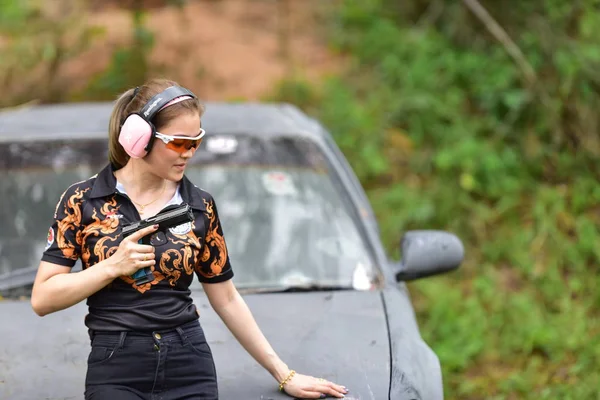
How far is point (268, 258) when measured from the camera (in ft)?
12.0

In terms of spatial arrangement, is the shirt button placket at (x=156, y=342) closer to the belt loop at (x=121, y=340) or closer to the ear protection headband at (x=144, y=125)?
the belt loop at (x=121, y=340)

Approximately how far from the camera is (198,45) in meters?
9.89

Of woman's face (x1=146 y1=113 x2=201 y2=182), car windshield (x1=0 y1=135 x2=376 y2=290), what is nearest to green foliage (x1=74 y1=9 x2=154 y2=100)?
car windshield (x1=0 y1=135 x2=376 y2=290)

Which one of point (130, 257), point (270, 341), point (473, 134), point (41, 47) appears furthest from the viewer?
point (41, 47)

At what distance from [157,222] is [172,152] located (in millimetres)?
196

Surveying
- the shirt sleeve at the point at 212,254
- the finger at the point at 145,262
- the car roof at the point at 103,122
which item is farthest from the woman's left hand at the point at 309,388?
the car roof at the point at 103,122

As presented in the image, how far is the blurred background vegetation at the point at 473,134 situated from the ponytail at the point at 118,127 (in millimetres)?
3057

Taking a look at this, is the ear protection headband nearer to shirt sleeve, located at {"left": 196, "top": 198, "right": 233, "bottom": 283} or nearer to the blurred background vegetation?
shirt sleeve, located at {"left": 196, "top": 198, "right": 233, "bottom": 283}

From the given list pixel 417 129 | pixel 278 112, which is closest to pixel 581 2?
pixel 417 129

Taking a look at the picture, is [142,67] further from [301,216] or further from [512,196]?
[301,216]

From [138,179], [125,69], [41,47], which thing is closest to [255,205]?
[138,179]

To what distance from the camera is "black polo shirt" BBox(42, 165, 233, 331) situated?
2.42 m

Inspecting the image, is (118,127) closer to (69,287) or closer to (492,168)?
(69,287)

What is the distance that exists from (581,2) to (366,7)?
8.72 ft
